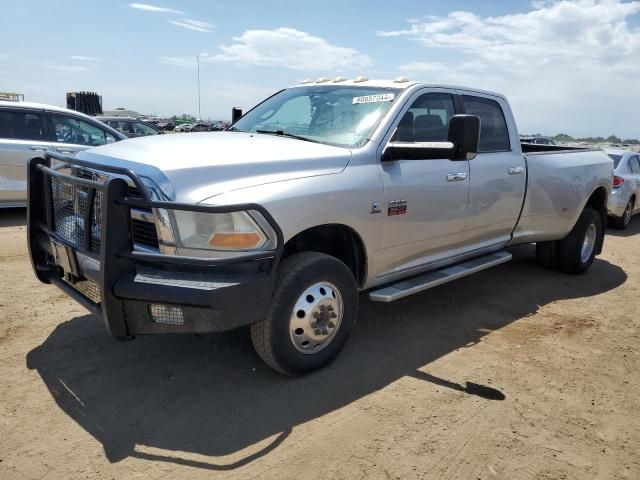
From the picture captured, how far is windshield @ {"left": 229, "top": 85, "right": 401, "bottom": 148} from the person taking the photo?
3.87 meters

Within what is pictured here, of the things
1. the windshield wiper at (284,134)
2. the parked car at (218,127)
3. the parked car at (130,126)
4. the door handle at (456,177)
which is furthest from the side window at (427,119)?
the parked car at (130,126)

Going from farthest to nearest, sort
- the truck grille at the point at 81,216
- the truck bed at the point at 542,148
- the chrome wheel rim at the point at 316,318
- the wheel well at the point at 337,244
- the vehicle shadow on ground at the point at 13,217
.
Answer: the vehicle shadow on ground at the point at 13,217 → the truck bed at the point at 542,148 → the wheel well at the point at 337,244 → the chrome wheel rim at the point at 316,318 → the truck grille at the point at 81,216

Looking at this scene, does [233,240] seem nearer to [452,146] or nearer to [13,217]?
[452,146]

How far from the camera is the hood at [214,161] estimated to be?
2879 mm

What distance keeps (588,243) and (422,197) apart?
3.63 m

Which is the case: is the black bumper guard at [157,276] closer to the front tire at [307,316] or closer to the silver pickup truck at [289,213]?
the silver pickup truck at [289,213]

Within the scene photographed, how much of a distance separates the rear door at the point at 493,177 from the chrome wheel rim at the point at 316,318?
5.63 feet

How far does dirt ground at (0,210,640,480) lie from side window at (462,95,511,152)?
1.65m

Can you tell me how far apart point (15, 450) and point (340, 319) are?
1.94 meters

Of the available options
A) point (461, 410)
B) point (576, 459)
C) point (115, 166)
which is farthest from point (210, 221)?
point (576, 459)

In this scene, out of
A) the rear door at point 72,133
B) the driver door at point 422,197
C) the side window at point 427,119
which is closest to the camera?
the driver door at point 422,197

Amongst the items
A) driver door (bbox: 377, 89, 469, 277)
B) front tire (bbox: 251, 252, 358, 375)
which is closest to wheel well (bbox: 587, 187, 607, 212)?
driver door (bbox: 377, 89, 469, 277)

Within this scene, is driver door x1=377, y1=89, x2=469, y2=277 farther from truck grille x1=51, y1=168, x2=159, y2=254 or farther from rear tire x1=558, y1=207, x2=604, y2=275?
rear tire x1=558, y1=207, x2=604, y2=275

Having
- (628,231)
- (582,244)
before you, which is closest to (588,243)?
(582,244)
